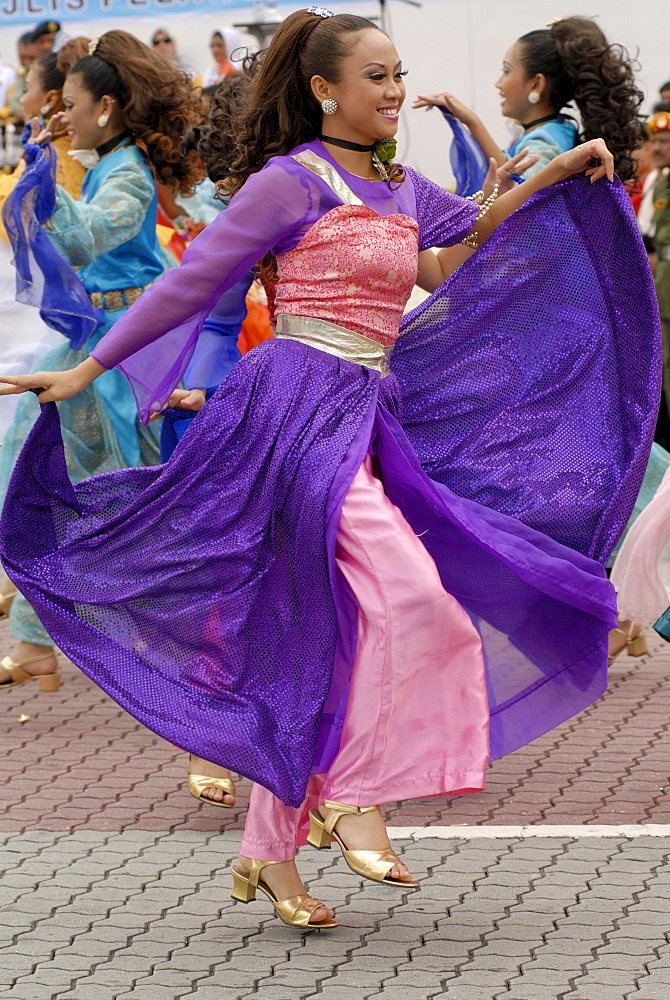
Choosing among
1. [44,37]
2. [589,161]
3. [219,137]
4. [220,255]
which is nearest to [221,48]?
[44,37]

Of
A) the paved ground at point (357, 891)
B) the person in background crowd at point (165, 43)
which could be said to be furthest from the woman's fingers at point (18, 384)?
the person in background crowd at point (165, 43)

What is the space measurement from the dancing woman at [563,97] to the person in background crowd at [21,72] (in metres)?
4.94

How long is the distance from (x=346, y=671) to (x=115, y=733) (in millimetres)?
2111

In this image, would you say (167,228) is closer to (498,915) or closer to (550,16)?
(498,915)

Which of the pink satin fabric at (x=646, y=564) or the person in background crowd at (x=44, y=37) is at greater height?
the person in background crowd at (x=44, y=37)

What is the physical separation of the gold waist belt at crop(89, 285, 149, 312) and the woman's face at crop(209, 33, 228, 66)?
7.29 m

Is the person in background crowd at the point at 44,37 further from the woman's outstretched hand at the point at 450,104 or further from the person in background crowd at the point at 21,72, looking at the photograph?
the woman's outstretched hand at the point at 450,104

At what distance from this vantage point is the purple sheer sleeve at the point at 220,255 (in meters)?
3.29

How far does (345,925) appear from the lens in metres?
3.46

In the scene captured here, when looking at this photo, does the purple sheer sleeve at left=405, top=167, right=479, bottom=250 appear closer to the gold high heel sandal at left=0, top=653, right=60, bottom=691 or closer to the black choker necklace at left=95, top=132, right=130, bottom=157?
the black choker necklace at left=95, top=132, right=130, bottom=157

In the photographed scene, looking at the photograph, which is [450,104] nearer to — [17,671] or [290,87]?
[290,87]

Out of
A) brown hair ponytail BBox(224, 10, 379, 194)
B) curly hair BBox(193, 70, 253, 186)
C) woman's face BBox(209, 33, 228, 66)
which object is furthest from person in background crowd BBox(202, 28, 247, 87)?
brown hair ponytail BBox(224, 10, 379, 194)

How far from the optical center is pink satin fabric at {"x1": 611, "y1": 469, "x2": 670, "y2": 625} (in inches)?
179

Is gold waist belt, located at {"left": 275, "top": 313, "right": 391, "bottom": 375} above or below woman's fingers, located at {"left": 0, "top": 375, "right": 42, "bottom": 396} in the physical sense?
above
